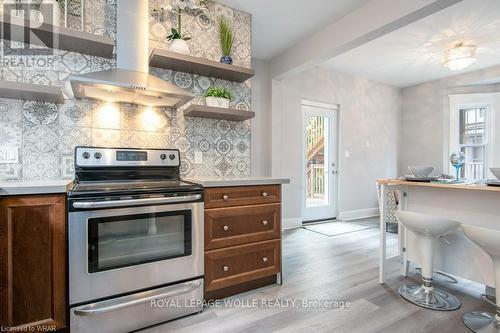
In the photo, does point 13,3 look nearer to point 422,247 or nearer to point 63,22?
point 63,22

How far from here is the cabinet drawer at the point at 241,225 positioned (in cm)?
197

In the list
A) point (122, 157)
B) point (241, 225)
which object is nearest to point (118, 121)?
point (122, 157)

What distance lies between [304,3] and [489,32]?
7.88ft

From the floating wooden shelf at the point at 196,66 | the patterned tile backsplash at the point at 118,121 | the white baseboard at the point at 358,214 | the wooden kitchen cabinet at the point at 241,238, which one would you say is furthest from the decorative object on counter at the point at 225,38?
the white baseboard at the point at 358,214

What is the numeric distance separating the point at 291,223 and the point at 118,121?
3024 mm

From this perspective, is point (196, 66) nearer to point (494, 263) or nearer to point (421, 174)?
point (421, 174)

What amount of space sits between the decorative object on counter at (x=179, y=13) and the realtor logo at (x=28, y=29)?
31.7 inches

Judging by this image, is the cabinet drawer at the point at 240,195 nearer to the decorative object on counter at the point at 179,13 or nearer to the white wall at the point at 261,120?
the decorative object on counter at the point at 179,13

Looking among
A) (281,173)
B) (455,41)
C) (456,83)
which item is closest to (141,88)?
(281,173)

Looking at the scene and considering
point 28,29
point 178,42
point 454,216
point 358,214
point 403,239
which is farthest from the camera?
point 358,214

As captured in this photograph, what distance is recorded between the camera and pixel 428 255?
2.02 metres

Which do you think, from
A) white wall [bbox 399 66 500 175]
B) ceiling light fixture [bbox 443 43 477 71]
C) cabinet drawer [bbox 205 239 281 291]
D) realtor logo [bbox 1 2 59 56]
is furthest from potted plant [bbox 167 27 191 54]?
white wall [bbox 399 66 500 175]

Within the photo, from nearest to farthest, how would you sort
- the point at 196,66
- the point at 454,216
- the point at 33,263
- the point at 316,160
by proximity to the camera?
the point at 33,263
the point at 454,216
the point at 196,66
the point at 316,160

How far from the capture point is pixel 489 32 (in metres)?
3.19
